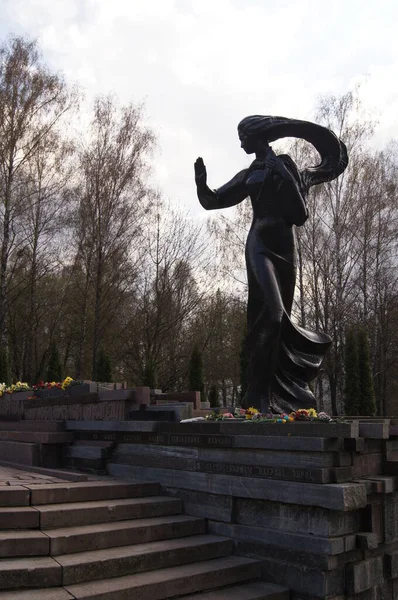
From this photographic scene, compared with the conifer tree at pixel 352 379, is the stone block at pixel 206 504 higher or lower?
lower

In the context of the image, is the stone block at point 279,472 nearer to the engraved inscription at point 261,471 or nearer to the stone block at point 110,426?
the engraved inscription at point 261,471

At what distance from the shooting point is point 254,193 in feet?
25.0

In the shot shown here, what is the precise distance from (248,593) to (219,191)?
4796 mm

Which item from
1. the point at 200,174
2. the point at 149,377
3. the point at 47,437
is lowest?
the point at 47,437

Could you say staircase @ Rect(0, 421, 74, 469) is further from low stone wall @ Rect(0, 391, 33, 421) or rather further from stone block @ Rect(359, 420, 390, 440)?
stone block @ Rect(359, 420, 390, 440)

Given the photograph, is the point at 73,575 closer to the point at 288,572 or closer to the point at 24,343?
the point at 288,572

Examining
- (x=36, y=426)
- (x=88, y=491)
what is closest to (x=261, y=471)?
(x=88, y=491)

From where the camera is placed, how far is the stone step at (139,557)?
15.1 feet

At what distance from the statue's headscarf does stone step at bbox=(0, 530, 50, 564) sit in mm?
5012

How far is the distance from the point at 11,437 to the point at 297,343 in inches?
183

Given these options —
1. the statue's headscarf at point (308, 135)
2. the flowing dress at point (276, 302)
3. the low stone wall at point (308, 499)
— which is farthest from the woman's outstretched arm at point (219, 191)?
the low stone wall at point (308, 499)

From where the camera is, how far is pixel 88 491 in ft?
19.6

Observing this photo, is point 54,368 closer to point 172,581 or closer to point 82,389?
point 82,389

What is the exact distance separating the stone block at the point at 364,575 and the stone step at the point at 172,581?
77 cm
